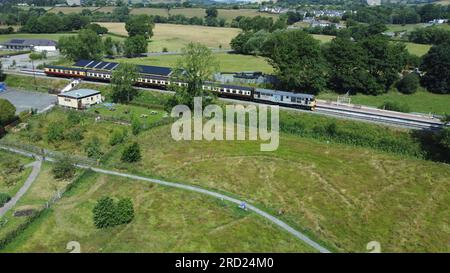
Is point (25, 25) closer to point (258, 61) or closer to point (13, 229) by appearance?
point (258, 61)

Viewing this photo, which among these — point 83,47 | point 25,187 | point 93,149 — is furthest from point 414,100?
point 83,47

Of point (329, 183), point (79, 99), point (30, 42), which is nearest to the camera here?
point (329, 183)

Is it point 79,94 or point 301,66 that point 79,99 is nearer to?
point 79,94

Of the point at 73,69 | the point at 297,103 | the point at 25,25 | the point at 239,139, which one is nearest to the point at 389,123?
the point at 297,103

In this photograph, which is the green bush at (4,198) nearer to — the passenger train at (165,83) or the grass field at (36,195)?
the grass field at (36,195)

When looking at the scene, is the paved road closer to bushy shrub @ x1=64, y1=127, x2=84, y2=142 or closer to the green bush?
the green bush
